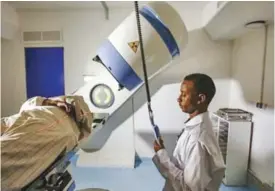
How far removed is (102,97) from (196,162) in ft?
5.35

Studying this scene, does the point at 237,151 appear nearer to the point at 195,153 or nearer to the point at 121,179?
the point at 121,179

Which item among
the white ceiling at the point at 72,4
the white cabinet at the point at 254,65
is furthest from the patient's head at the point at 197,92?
the white ceiling at the point at 72,4

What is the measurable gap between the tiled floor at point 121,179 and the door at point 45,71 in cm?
127

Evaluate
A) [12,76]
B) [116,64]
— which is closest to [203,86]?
[116,64]

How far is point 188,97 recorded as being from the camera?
1.19 metres

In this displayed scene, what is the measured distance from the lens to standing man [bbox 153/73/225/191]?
3.47 feet

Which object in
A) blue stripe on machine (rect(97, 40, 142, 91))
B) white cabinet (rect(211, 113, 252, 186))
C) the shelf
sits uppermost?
the shelf

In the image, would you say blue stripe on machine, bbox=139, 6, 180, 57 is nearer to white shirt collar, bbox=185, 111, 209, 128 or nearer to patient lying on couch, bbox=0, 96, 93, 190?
white shirt collar, bbox=185, 111, 209, 128

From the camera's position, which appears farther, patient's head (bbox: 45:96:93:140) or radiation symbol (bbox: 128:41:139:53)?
radiation symbol (bbox: 128:41:139:53)

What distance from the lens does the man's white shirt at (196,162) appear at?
1054 mm

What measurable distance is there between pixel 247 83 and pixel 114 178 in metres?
2.00

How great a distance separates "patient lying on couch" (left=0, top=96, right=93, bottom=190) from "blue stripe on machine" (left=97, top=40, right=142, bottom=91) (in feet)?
2.68

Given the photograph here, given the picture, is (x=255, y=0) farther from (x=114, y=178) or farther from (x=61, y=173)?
(x=114, y=178)

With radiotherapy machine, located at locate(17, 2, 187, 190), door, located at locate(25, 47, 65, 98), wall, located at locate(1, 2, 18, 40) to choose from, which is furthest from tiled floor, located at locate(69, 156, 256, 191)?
wall, located at locate(1, 2, 18, 40)
